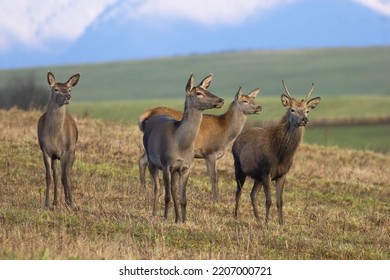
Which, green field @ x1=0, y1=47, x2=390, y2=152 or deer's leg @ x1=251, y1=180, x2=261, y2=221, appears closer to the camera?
deer's leg @ x1=251, y1=180, x2=261, y2=221

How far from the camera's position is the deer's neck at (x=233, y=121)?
2120 centimetres

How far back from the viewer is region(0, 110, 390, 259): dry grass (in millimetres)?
12750

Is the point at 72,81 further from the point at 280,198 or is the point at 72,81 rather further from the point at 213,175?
the point at 213,175

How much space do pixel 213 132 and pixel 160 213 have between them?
456cm

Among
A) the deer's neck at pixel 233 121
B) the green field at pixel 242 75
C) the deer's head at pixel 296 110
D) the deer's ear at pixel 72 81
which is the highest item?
the deer's ear at pixel 72 81

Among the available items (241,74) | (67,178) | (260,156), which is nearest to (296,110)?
(260,156)

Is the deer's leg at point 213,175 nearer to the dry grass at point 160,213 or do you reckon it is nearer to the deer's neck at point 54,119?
the dry grass at point 160,213

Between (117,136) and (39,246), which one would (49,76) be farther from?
(117,136)

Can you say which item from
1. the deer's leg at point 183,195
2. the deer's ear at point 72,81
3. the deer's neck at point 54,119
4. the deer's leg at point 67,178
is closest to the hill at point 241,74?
the deer's ear at point 72,81

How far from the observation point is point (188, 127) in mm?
15656

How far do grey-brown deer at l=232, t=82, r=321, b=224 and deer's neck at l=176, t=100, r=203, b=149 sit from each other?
186cm

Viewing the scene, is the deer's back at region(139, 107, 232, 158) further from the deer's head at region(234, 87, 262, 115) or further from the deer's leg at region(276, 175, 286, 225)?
the deer's leg at region(276, 175, 286, 225)

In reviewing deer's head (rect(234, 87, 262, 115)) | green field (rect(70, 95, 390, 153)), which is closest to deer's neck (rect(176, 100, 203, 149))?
deer's head (rect(234, 87, 262, 115))

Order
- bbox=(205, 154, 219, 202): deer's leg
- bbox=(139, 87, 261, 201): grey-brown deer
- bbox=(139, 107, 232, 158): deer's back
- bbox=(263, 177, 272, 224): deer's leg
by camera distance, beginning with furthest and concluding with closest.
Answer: bbox=(139, 107, 232, 158): deer's back, bbox=(139, 87, 261, 201): grey-brown deer, bbox=(205, 154, 219, 202): deer's leg, bbox=(263, 177, 272, 224): deer's leg
